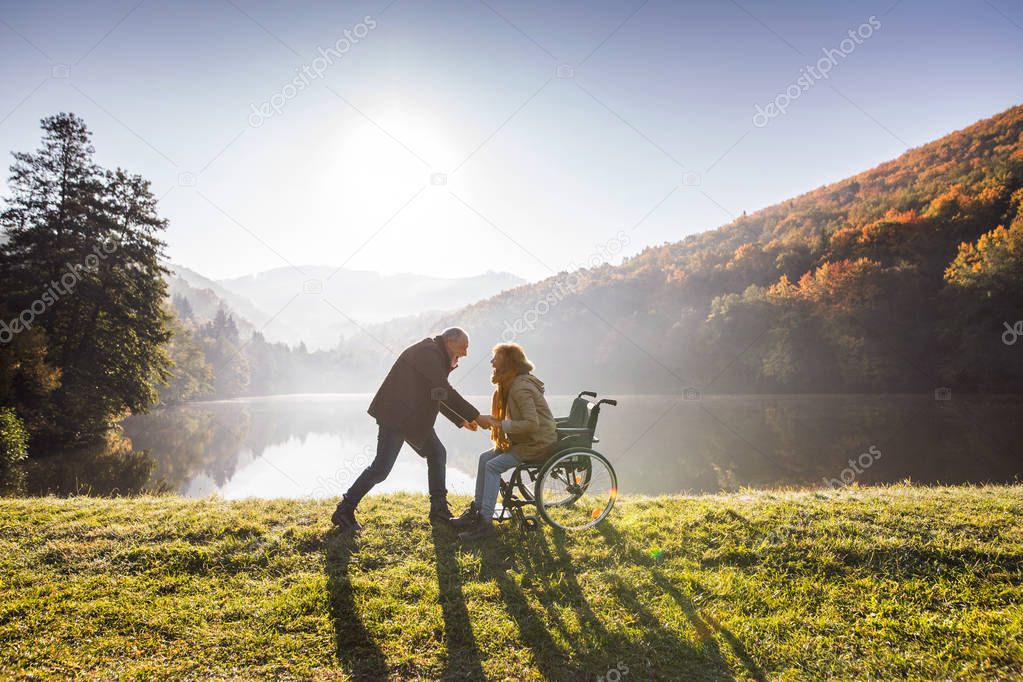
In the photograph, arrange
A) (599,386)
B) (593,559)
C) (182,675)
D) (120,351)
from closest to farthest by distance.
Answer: (182,675) → (593,559) → (120,351) → (599,386)

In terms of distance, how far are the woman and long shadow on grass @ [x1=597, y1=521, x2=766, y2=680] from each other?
1385 millimetres

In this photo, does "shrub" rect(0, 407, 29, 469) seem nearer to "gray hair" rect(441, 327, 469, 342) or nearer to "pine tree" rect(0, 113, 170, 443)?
"pine tree" rect(0, 113, 170, 443)

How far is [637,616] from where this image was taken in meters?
3.96

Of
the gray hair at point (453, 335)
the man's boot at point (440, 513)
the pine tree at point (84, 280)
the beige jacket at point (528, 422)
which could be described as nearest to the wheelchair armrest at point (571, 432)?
the beige jacket at point (528, 422)

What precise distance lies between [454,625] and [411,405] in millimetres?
2638

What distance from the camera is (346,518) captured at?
5.76 m

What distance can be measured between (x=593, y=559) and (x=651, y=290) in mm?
89877

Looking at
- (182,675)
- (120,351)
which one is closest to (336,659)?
(182,675)

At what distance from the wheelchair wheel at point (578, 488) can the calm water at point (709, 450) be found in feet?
9.49

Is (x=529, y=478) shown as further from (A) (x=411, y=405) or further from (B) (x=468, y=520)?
(A) (x=411, y=405)

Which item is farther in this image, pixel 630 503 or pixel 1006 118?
pixel 1006 118

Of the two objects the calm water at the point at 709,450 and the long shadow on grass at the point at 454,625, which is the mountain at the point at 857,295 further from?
the long shadow on grass at the point at 454,625

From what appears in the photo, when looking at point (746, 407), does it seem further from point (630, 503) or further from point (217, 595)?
point (217, 595)

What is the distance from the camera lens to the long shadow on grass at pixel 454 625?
3291 millimetres
